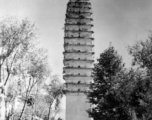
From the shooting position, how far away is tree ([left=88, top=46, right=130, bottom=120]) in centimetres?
1752

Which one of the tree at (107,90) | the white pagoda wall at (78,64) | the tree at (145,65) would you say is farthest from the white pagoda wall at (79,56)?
the tree at (145,65)

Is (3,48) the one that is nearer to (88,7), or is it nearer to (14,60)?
(14,60)

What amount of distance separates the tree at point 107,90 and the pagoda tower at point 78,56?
20761 millimetres

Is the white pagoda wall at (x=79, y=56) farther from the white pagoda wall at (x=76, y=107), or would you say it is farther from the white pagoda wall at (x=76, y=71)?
the white pagoda wall at (x=76, y=107)

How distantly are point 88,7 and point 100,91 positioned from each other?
108 ft

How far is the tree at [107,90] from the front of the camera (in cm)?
1752

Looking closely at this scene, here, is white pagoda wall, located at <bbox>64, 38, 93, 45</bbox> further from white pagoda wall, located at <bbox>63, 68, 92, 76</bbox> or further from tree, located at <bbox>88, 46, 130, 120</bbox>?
tree, located at <bbox>88, 46, 130, 120</bbox>

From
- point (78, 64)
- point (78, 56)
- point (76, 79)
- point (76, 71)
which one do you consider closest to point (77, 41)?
point (78, 56)

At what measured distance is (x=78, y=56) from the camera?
44.1m

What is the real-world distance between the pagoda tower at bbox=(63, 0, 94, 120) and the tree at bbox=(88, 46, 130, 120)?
20761 mm

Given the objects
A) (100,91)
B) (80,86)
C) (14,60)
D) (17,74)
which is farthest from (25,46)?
(80,86)

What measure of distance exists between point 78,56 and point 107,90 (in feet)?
84.9

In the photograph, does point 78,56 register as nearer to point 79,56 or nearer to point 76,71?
point 79,56

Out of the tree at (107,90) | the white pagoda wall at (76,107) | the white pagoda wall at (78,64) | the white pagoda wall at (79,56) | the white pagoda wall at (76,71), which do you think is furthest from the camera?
the white pagoda wall at (79,56)
